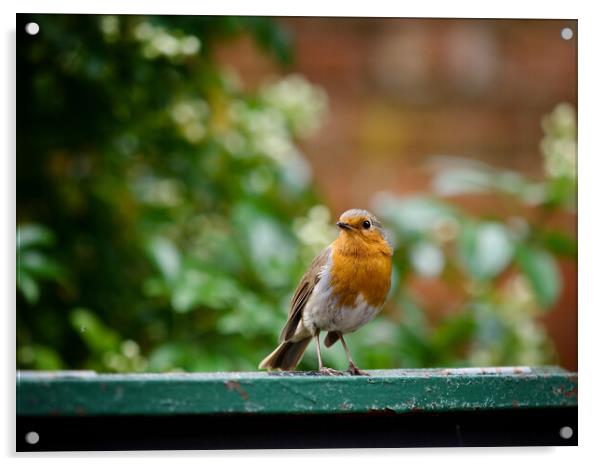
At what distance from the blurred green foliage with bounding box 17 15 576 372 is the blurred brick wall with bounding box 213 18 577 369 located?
1.45ft

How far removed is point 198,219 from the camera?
259 cm

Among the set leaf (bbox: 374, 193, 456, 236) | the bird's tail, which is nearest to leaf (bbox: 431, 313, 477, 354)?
leaf (bbox: 374, 193, 456, 236)

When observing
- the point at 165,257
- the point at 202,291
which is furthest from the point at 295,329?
→ the point at 165,257

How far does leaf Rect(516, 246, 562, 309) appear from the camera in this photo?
2.32m

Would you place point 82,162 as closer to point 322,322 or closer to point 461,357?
point 322,322

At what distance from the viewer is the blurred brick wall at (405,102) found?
3045 mm

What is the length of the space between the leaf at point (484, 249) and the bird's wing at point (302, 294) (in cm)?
52

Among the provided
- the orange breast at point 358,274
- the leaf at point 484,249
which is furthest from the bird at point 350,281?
the leaf at point 484,249

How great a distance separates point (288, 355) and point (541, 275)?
77cm

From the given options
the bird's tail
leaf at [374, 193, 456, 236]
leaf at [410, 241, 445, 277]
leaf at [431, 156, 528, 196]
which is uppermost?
leaf at [431, 156, 528, 196]

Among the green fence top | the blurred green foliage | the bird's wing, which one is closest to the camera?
the green fence top

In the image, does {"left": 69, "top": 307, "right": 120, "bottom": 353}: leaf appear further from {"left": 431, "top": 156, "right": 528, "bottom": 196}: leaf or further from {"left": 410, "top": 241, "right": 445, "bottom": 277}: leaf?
{"left": 431, "top": 156, "right": 528, "bottom": 196}: leaf

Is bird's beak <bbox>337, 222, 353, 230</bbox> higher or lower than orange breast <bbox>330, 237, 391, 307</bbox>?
higher

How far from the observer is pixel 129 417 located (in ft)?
5.28
